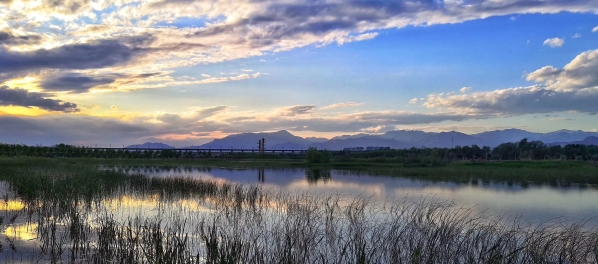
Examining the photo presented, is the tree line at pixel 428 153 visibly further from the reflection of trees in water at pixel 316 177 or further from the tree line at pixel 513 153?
the reflection of trees in water at pixel 316 177

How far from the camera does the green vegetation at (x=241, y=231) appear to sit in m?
9.29

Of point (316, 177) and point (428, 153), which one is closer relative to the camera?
point (316, 177)

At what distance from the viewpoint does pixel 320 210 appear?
663 inches

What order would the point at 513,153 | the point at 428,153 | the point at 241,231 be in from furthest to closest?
the point at 513,153
the point at 428,153
the point at 241,231

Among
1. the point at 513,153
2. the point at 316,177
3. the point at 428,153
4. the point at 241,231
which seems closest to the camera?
the point at 241,231

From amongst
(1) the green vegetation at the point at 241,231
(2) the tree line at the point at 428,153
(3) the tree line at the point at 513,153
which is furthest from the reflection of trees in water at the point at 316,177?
(3) the tree line at the point at 513,153

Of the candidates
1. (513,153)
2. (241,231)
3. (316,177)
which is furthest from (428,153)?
(241,231)

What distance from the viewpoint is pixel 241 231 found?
43.7 ft

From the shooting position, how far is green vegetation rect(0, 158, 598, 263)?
9289mm

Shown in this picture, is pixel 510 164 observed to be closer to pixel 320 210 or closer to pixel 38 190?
pixel 320 210

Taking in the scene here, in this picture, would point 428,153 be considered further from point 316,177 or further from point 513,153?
point 316,177

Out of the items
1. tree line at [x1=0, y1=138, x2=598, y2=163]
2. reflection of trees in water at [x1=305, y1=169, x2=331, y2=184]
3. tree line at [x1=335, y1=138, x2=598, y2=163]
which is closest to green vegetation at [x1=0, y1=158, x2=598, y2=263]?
reflection of trees in water at [x1=305, y1=169, x2=331, y2=184]

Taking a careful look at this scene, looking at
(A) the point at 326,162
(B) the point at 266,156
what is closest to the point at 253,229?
(A) the point at 326,162

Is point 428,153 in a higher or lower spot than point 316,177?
higher
